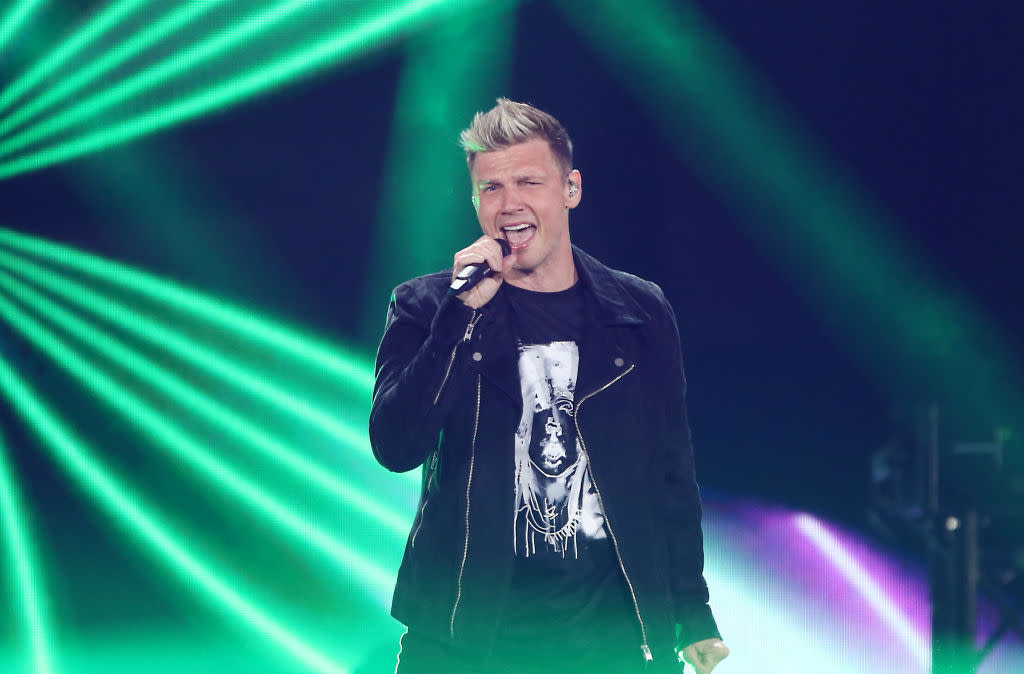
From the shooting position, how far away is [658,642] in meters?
1.69

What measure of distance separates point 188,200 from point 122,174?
1.00ft

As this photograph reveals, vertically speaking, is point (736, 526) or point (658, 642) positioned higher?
point (736, 526)

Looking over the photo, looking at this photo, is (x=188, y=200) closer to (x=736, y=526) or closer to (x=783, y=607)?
(x=736, y=526)

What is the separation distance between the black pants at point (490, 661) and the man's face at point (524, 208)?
2.36 feet

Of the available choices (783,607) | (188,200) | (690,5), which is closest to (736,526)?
(783,607)

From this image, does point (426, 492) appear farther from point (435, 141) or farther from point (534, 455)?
point (435, 141)

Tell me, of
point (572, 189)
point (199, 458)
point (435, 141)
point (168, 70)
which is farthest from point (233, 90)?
point (572, 189)

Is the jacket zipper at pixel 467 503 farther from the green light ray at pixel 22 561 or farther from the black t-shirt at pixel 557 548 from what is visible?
the green light ray at pixel 22 561

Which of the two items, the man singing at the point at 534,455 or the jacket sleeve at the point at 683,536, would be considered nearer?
the man singing at the point at 534,455

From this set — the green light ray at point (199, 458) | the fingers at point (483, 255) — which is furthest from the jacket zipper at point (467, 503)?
the green light ray at point (199, 458)

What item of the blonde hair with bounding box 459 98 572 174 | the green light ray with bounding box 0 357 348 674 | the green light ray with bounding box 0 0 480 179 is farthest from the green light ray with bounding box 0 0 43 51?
the blonde hair with bounding box 459 98 572 174

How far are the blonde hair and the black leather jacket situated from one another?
28 cm

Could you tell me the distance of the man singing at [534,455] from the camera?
62.9 inches

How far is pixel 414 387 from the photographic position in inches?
61.6
